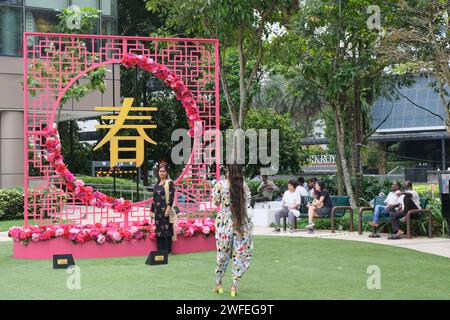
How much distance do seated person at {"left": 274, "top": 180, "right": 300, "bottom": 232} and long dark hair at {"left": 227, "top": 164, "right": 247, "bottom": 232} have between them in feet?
28.8

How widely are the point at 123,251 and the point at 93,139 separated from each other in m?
30.3

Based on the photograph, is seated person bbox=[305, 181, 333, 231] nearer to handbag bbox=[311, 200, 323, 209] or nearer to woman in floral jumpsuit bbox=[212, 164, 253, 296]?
handbag bbox=[311, 200, 323, 209]

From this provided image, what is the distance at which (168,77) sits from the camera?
47.1 feet

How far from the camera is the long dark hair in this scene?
29.6ft

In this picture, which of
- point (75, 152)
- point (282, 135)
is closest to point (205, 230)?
point (282, 135)

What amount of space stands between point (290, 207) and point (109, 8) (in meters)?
14.9

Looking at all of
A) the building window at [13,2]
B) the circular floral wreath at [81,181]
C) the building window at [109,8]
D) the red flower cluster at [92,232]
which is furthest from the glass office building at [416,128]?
the red flower cluster at [92,232]

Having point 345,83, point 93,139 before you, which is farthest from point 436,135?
point 345,83

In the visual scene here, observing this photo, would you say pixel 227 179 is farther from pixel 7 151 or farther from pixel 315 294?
pixel 7 151

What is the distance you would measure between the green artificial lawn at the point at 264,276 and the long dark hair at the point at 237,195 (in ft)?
3.04

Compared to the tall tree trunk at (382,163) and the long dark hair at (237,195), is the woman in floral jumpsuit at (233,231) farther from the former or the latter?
the tall tree trunk at (382,163)

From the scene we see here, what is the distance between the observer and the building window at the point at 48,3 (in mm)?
27095

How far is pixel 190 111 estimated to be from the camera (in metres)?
14.5
